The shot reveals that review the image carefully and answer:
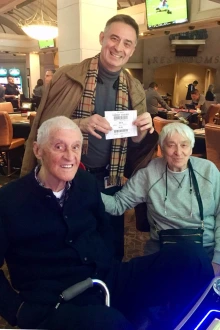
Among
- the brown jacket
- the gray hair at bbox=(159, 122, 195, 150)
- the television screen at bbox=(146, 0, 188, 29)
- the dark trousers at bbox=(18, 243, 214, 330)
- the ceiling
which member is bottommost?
the dark trousers at bbox=(18, 243, 214, 330)

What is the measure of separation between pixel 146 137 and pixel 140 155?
114mm

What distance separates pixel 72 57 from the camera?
11.6ft

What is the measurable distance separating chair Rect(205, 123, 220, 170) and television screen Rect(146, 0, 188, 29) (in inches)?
110

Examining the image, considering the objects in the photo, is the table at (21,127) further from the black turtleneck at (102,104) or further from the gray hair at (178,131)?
the gray hair at (178,131)

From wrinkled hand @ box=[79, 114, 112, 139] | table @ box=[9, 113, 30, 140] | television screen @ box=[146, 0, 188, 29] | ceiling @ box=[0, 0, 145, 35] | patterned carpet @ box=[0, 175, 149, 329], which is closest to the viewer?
wrinkled hand @ box=[79, 114, 112, 139]

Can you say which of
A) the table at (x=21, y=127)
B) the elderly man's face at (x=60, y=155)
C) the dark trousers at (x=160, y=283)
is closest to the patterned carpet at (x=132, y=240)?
the dark trousers at (x=160, y=283)

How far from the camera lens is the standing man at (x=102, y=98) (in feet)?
5.48

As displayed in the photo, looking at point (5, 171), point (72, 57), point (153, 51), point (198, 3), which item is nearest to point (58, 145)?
point (72, 57)

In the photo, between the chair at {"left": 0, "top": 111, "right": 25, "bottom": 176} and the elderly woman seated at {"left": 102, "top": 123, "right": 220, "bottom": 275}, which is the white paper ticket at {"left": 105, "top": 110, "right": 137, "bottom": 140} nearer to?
the elderly woman seated at {"left": 102, "top": 123, "right": 220, "bottom": 275}

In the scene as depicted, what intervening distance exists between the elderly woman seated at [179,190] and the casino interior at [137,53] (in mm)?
618

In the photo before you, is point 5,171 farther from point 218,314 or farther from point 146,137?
point 218,314

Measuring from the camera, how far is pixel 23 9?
12234mm

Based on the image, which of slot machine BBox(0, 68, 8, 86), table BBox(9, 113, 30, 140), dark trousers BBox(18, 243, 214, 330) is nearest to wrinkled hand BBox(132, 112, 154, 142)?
dark trousers BBox(18, 243, 214, 330)

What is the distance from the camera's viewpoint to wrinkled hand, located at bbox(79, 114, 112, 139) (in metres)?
1.61
